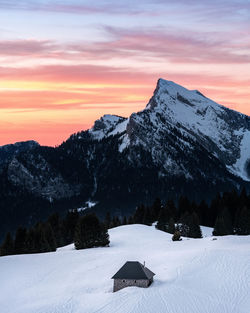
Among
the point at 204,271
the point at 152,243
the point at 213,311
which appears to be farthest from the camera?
the point at 152,243

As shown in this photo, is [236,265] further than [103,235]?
No

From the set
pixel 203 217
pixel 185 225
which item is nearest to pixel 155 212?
pixel 203 217

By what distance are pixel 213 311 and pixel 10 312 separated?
25.8 metres

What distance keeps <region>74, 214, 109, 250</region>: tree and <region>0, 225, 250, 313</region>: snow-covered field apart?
402 centimetres

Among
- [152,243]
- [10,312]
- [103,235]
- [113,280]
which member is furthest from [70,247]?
[10,312]

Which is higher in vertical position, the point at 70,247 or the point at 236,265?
the point at 236,265

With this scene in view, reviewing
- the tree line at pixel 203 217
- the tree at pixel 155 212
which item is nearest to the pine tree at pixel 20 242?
the tree line at pixel 203 217

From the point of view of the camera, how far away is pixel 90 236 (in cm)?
10644

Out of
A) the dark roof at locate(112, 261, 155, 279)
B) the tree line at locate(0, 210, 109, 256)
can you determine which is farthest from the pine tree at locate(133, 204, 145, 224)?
the dark roof at locate(112, 261, 155, 279)

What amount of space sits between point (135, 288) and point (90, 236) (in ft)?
131

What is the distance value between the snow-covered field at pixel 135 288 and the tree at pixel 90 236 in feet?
13.2

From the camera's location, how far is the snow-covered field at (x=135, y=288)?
203ft

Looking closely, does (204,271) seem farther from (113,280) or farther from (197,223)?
(197,223)

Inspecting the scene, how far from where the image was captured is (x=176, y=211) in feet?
465
